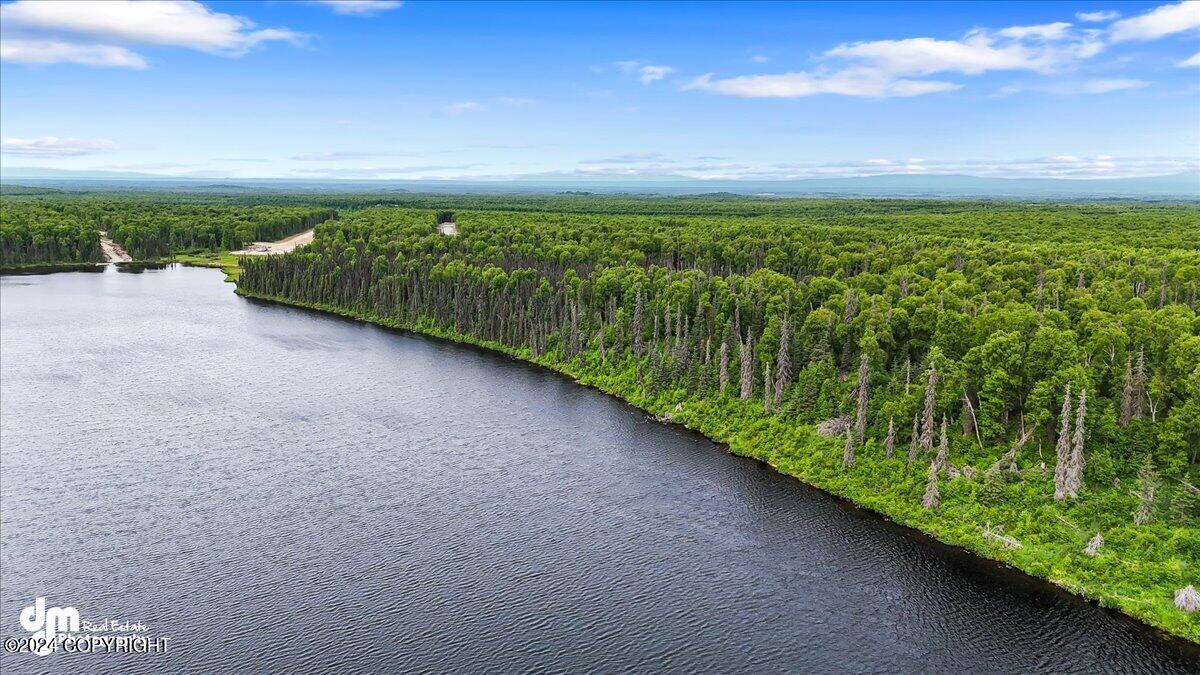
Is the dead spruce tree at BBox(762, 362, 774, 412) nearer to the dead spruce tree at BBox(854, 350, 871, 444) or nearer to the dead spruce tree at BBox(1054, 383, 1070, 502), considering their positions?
the dead spruce tree at BBox(854, 350, 871, 444)

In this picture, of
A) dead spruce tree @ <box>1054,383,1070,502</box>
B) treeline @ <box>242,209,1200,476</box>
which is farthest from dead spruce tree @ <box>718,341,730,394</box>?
dead spruce tree @ <box>1054,383,1070,502</box>

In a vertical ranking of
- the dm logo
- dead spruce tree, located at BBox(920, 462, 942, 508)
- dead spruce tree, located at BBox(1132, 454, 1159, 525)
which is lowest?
the dm logo

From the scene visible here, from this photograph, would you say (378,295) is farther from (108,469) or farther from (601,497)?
(601,497)

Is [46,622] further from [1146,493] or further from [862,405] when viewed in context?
[1146,493]

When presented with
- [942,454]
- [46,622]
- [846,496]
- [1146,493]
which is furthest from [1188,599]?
[46,622]

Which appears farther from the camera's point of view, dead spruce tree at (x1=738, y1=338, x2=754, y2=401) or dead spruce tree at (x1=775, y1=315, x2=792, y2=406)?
dead spruce tree at (x1=738, y1=338, x2=754, y2=401)

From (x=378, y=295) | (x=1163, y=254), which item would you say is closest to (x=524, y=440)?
(x=378, y=295)

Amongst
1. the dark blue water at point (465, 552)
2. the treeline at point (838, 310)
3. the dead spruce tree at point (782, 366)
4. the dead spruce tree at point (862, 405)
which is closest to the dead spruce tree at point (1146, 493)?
the treeline at point (838, 310)
